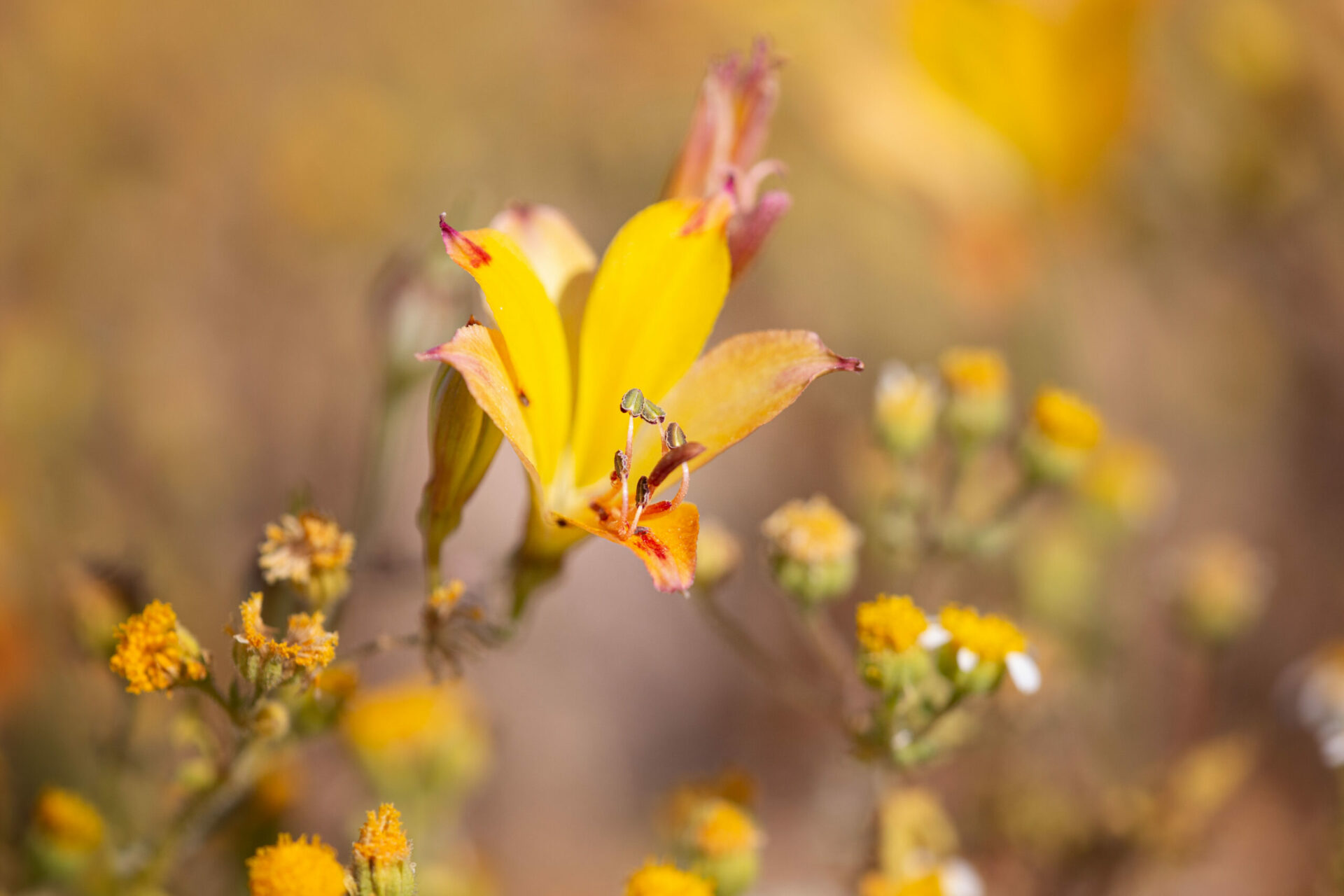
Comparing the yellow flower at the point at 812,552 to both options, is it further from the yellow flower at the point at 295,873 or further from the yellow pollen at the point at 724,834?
the yellow flower at the point at 295,873

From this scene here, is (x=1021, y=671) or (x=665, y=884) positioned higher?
(x=1021, y=671)

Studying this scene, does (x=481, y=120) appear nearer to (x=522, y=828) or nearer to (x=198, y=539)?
(x=198, y=539)

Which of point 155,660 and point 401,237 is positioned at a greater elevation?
point 401,237

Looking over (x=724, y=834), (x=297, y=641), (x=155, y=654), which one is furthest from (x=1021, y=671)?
(x=155, y=654)

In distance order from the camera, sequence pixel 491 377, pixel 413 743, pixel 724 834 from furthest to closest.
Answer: pixel 413 743 → pixel 724 834 → pixel 491 377

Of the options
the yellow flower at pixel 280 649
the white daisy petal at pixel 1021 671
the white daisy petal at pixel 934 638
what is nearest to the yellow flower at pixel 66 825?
the yellow flower at pixel 280 649

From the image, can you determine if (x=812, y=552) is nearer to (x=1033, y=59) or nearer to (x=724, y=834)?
(x=724, y=834)

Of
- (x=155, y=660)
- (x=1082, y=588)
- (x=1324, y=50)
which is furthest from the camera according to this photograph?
(x=1324, y=50)

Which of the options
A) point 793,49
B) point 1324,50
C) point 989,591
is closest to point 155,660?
point 989,591
